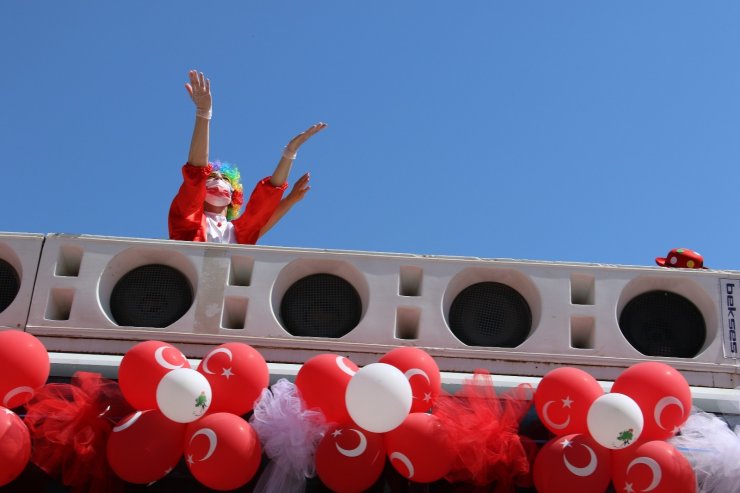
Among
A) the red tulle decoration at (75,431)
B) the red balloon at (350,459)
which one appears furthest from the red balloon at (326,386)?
the red tulle decoration at (75,431)

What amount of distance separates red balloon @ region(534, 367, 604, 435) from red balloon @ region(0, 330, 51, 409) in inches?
91.8

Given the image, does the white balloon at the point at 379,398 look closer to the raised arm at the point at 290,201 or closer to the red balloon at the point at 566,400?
the red balloon at the point at 566,400

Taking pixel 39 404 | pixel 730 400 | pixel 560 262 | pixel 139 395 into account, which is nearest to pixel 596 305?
pixel 560 262

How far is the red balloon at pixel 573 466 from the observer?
208 inches

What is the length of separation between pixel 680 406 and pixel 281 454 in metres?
1.80

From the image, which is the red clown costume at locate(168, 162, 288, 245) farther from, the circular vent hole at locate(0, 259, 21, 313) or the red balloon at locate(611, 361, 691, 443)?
the red balloon at locate(611, 361, 691, 443)

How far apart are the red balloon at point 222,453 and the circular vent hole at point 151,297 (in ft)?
5.04

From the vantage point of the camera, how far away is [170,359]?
5605mm

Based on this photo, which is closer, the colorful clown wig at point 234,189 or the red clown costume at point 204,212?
the red clown costume at point 204,212

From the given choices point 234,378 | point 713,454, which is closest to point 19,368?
point 234,378

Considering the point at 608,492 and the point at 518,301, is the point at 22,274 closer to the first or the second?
the point at 518,301

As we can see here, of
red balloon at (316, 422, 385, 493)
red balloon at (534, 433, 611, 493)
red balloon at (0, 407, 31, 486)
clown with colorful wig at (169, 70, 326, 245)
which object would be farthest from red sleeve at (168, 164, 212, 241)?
red balloon at (534, 433, 611, 493)

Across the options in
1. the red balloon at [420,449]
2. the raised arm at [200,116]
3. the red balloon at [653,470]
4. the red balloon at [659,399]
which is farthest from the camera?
the raised arm at [200,116]

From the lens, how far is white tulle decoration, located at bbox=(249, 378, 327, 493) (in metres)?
5.36
